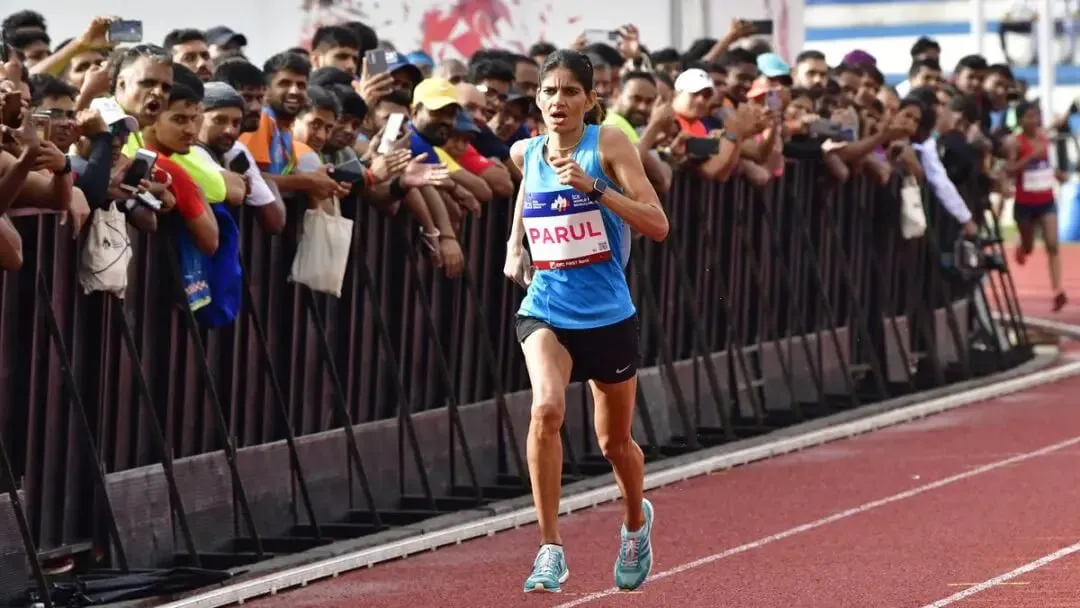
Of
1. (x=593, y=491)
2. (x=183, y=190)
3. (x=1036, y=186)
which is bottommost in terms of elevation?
(x=1036, y=186)

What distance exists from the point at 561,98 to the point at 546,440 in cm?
117

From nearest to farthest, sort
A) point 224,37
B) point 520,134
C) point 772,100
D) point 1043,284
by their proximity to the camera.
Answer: point 224,37
point 520,134
point 772,100
point 1043,284

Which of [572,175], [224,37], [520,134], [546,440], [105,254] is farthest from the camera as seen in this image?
[520,134]

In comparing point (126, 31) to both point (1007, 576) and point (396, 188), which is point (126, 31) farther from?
point (1007, 576)

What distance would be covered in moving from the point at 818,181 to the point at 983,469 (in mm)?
3172

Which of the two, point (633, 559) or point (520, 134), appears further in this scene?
point (520, 134)

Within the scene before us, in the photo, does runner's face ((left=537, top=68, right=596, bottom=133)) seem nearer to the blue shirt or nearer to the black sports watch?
the black sports watch

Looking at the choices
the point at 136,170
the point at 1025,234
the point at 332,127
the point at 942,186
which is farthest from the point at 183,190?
the point at 1025,234

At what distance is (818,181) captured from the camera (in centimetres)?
1572

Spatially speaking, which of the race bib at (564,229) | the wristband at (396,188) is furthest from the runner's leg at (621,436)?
the wristband at (396,188)

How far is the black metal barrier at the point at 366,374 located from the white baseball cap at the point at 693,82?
52 cm

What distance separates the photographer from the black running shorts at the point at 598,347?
8.67 m

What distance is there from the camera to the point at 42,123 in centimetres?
858

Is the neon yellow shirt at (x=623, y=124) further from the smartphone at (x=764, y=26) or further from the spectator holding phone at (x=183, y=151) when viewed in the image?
the smartphone at (x=764, y=26)
